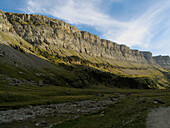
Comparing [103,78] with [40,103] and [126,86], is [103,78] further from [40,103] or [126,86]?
[40,103]

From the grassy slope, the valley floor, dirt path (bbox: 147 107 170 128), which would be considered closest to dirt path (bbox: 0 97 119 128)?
the valley floor

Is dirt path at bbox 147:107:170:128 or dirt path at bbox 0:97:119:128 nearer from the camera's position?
dirt path at bbox 147:107:170:128

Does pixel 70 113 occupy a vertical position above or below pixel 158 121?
below

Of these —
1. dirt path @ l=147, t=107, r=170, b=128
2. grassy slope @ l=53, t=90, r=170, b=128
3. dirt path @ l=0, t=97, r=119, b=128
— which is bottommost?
dirt path @ l=0, t=97, r=119, b=128

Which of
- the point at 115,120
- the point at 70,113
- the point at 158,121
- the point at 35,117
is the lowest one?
the point at 70,113

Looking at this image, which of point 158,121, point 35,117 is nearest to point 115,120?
point 158,121

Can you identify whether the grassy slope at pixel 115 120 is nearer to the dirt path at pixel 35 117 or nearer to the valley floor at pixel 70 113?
the valley floor at pixel 70 113

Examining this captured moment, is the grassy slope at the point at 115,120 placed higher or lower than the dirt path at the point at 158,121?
lower

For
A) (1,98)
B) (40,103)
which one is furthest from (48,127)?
(1,98)

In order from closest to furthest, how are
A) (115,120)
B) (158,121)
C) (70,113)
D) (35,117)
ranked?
(158,121) < (115,120) < (35,117) < (70,113)

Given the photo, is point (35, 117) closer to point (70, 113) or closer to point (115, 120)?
point (70, 113)

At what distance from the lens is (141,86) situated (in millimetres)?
194500

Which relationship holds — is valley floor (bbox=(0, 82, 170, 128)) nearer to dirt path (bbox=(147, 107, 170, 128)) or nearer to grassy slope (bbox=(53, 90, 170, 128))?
grassy slope (bbox=(53, 90, 170, 128))

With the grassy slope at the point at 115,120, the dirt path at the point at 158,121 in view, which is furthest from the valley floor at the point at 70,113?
the dirt path at the point at 158,121
